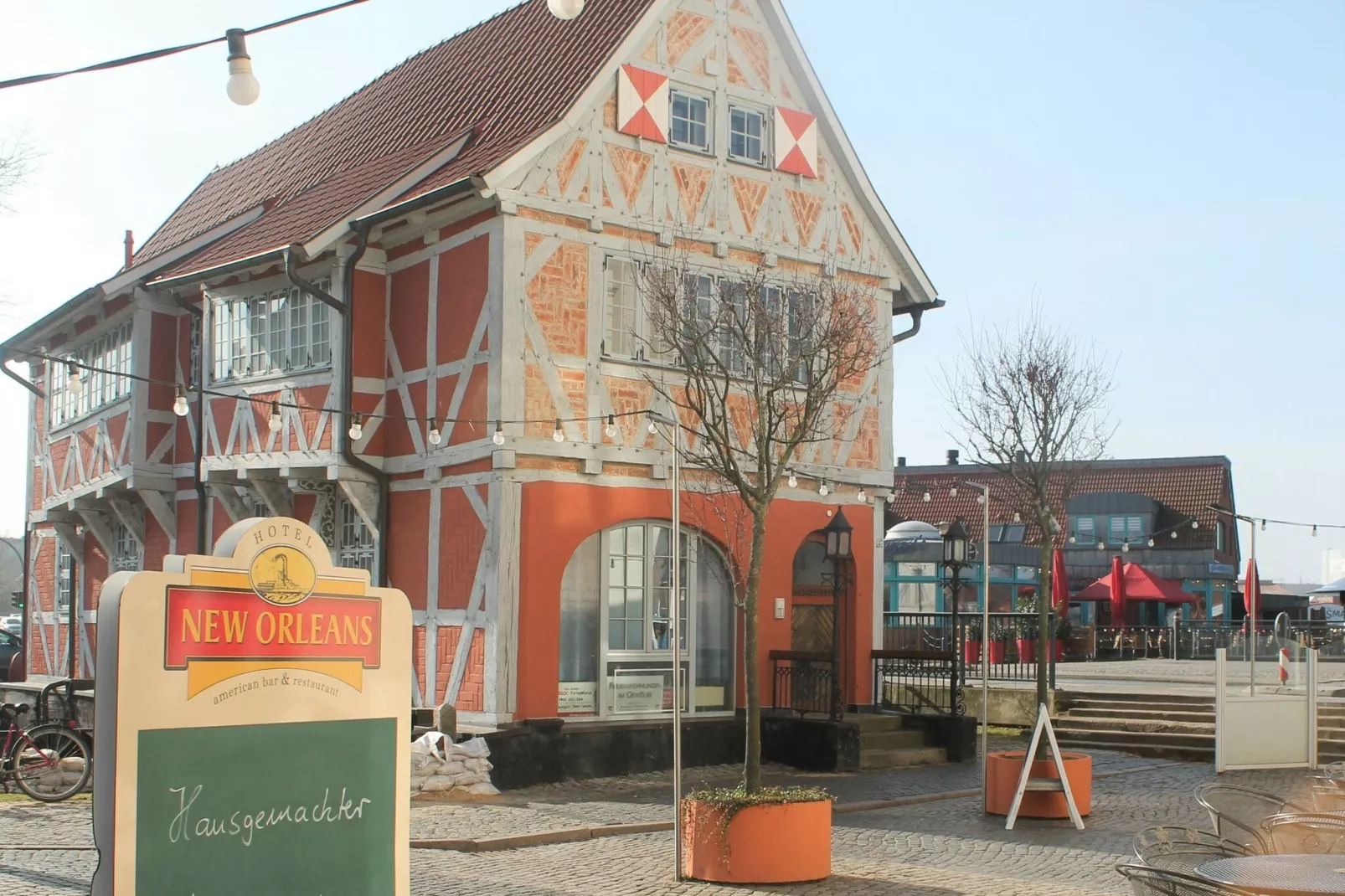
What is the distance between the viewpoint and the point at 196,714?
5.62 metres

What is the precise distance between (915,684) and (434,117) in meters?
10.2

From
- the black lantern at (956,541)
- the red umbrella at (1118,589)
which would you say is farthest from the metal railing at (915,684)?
the red umbrella at (1118,589)

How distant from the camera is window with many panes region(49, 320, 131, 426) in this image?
2239 cm

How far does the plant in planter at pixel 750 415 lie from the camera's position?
11.0 metres

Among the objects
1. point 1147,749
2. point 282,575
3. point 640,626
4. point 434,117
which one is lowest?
point 1147,749

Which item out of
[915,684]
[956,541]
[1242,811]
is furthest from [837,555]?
[1242,811]

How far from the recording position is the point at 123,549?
79.0ft

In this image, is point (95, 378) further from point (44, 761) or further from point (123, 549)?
point (44, 761)

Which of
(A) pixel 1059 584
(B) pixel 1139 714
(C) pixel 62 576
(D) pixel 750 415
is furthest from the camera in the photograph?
(A) pixel 1059 584

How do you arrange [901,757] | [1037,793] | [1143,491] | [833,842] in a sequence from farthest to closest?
[1143,491] < [901,757] < [1037,793] < [833,842]

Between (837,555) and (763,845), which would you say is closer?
(763,845)

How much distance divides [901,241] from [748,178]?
2.67 metres

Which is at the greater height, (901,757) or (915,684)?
(915,684)

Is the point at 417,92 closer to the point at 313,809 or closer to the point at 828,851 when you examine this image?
the point at 828,851
